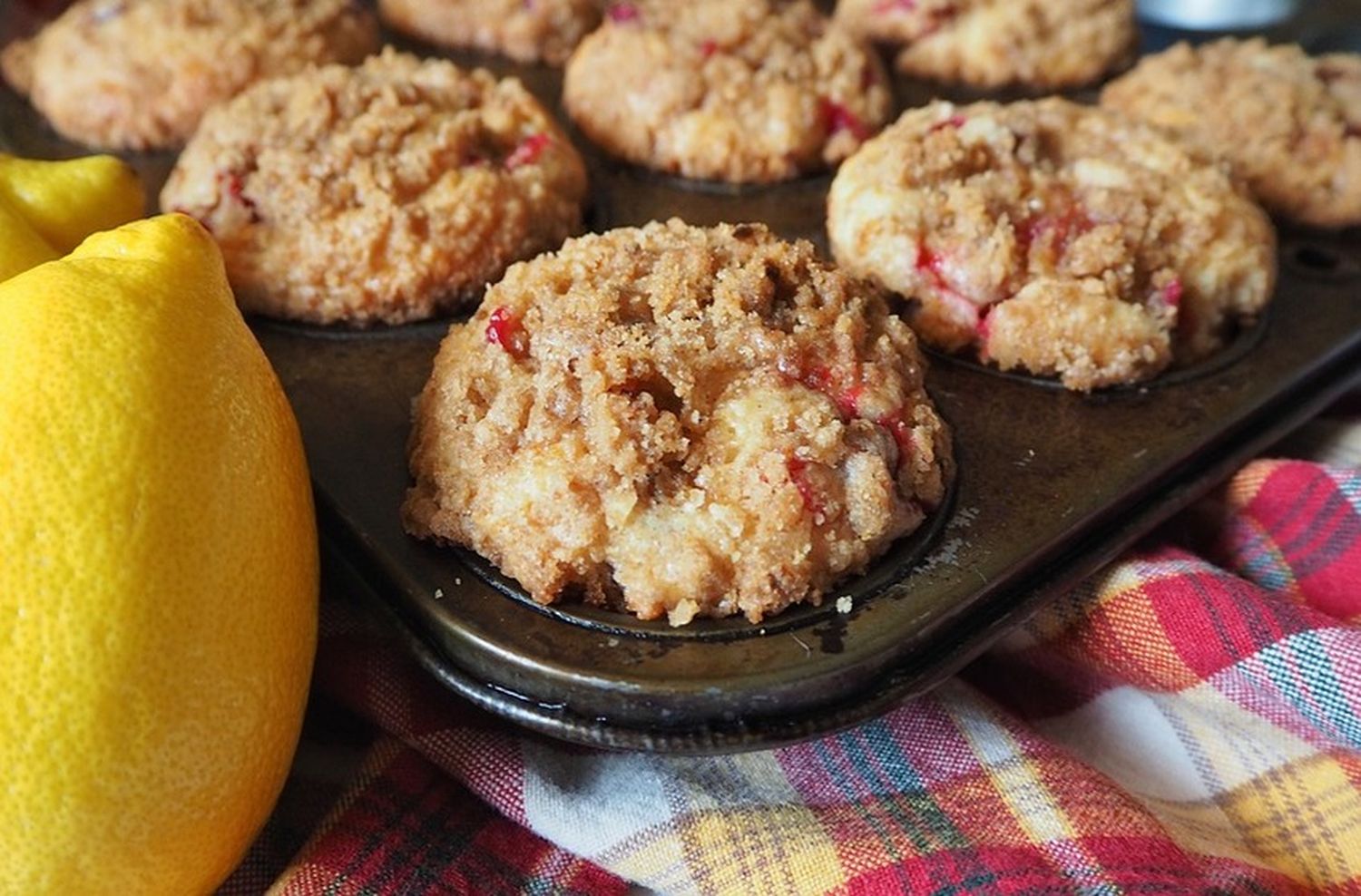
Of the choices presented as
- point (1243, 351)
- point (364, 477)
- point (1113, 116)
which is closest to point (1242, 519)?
point (1243, 351)

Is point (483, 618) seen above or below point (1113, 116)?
below

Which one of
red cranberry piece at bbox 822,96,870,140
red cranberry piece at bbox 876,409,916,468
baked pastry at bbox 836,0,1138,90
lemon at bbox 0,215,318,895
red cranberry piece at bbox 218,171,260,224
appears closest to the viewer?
lemon at bbox 0,215,318,895

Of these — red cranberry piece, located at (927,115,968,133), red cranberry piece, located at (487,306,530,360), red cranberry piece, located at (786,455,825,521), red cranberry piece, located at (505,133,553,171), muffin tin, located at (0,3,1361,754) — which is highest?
red cranberry piece, located at (927,115,968,133)

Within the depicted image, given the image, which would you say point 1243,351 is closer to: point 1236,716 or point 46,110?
point 1236,716

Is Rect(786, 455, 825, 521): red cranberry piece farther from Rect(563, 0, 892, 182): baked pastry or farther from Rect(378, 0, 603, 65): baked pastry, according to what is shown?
Rect(378, 0, 603, 65): baked pastry

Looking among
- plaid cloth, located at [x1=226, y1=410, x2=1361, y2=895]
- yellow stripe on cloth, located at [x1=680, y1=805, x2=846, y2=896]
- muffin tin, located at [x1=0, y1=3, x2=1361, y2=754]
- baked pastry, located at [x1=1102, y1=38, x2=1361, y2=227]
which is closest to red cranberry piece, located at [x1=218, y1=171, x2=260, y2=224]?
muffin tin, located at [x1=0, y1=3, x2=1361, y2=754]

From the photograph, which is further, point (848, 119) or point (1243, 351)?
point (848, 119)

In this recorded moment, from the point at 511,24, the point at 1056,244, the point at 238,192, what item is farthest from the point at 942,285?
the point at 511,24

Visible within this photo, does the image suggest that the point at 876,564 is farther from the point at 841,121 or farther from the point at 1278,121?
the point at 1278,121
